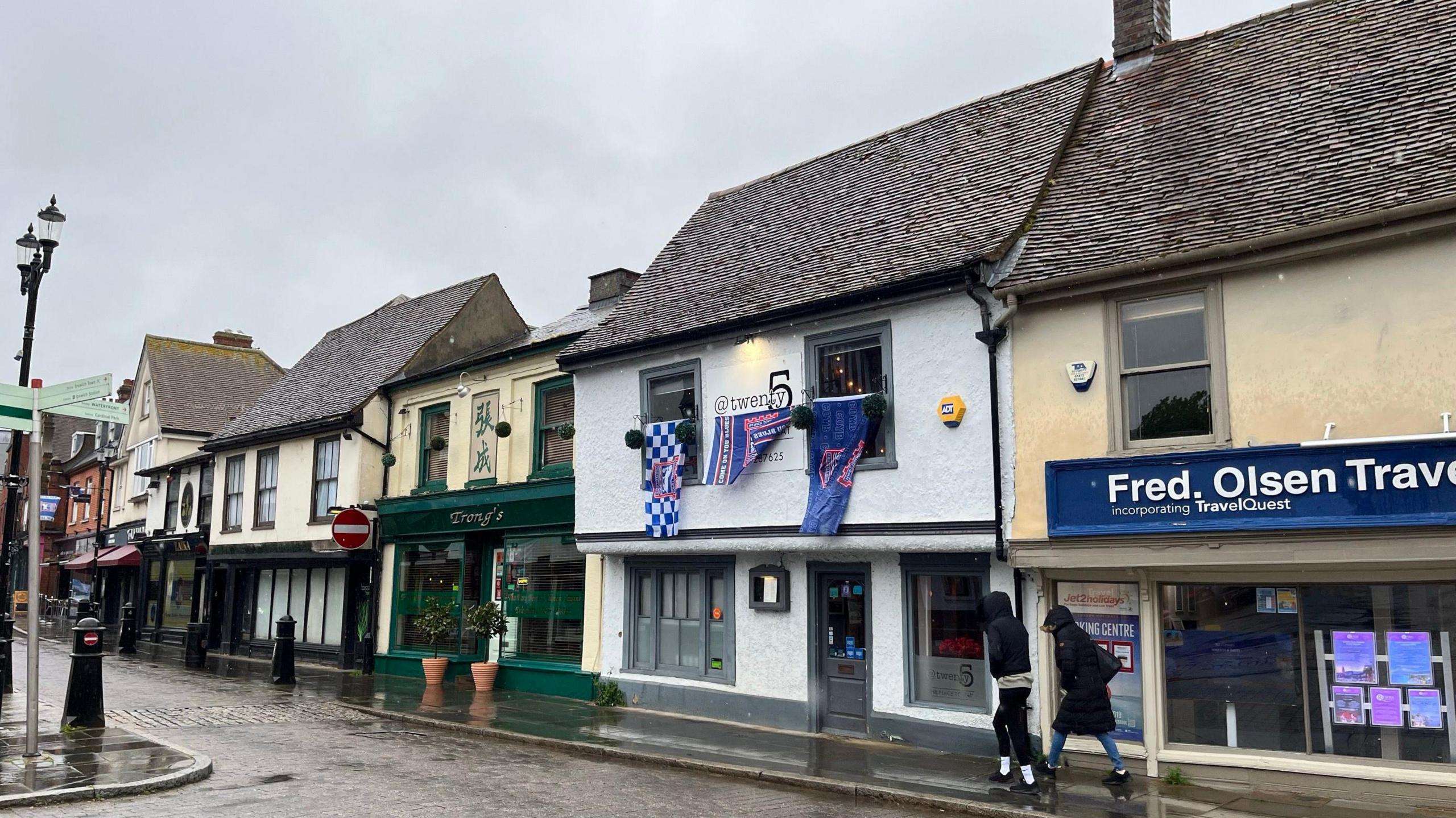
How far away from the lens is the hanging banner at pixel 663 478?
1536cm

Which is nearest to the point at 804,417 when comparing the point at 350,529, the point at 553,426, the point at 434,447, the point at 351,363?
the point at 553,426

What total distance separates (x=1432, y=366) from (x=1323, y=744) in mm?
3508

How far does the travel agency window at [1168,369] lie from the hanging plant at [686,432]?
5904 millimetres

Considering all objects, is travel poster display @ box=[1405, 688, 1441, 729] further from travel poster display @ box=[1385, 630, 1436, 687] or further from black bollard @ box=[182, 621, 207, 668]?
black bollard @ box=[182, 621, 207, 668]

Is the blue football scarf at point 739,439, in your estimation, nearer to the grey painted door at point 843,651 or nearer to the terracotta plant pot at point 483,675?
the grey painted door at point 843,651

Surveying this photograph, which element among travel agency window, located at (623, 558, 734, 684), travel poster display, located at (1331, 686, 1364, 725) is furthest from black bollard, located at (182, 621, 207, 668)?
travel poster display, located at (1331, 686, 1364, 725)

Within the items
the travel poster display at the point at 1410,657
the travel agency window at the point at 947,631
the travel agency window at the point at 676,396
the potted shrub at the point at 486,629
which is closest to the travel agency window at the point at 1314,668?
the travel poster display at the point at 1410,657

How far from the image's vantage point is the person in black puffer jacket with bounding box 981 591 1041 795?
1038 cm

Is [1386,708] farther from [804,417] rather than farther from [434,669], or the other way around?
[434,669]

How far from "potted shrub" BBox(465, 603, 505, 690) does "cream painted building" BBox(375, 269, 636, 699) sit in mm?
383

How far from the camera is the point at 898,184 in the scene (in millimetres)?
15969

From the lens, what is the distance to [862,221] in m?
15.6

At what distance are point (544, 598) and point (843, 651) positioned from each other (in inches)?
259

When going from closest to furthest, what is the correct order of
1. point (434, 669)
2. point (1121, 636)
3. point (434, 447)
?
1. point (1121, 636)
2. point (434, 669)
3. point (434, 447)
